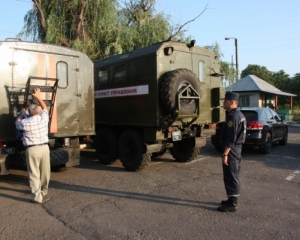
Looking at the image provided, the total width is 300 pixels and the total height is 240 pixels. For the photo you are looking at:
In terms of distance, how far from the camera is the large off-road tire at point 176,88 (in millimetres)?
7590

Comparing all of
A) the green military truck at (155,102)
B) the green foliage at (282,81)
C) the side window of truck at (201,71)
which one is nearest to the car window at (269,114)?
the green military truck at (155,102)

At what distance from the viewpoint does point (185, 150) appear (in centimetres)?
953

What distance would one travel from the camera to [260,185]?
685 centimetres

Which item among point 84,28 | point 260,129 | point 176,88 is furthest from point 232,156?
point 84,28

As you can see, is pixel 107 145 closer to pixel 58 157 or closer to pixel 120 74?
pixel 120 74

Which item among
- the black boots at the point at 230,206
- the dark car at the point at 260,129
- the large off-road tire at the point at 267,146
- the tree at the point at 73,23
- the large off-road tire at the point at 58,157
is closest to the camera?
the black boots at the point at 230,206

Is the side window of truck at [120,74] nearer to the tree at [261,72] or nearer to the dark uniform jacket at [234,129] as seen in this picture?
the dark uniform jacket at [234,129]

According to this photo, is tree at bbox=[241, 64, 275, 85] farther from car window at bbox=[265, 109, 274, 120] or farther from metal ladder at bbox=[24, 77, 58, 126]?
metal ladder at bbox=[24, 77, 58, 126]

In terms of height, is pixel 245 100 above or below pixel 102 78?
above

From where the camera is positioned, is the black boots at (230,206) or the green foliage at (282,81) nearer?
the black boots at (230,206)

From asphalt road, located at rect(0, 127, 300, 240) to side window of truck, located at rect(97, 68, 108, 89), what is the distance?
255 centimetres

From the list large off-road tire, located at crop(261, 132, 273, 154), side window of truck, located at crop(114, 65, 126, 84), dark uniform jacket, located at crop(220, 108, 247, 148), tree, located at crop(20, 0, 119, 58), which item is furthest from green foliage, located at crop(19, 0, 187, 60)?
dark uniform jacket, located at crop(220, 108, 247, 148)

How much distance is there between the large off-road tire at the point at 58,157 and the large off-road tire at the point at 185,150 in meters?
3.38

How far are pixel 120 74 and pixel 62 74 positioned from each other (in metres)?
1.90
